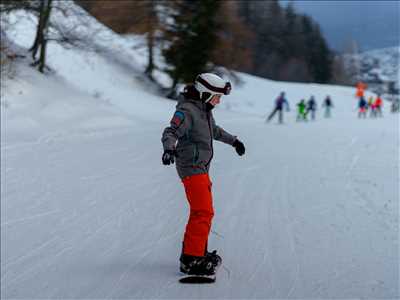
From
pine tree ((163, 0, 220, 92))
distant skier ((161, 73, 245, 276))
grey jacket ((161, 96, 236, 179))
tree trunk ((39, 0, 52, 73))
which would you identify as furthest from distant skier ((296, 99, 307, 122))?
grey jacket ((161, 96, 236, 179))

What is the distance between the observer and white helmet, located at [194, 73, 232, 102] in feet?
10.8

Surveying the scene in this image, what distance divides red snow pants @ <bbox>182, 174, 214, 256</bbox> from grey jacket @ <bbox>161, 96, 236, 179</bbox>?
0.09m

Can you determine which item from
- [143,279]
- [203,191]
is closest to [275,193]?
[143,279]

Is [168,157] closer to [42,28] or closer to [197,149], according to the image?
[197,149]

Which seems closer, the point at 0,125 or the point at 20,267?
the point at 20,267

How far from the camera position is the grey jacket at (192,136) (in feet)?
11.7

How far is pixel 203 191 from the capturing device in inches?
164

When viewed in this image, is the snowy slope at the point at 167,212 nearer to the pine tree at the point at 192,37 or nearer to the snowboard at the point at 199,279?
the snowboard at the point at 199,279

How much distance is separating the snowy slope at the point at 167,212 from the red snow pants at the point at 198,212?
16.3 inches

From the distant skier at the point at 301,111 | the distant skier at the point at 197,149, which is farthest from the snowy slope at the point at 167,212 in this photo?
the distant skier at the point at 301,111

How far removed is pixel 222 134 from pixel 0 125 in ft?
42.8

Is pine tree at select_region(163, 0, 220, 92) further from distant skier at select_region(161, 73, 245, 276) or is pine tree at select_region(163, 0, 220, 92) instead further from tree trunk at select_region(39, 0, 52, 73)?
tree trunk at select_region(39, 0, 52, 73)

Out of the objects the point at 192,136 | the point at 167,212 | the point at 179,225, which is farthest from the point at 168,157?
the point at 167,212

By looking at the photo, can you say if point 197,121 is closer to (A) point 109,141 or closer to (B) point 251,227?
(B) point 251,227
